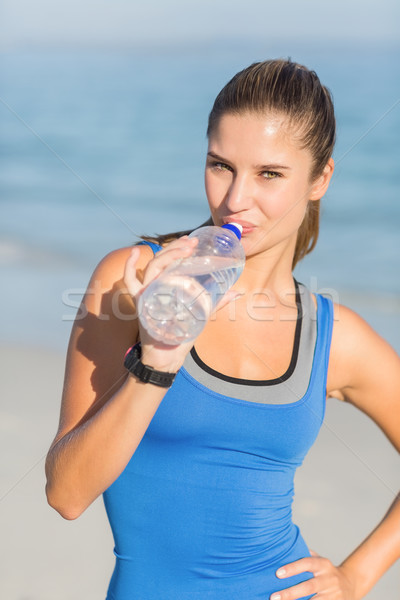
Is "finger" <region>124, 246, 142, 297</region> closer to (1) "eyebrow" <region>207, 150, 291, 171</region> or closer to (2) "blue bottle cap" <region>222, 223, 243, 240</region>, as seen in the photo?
(2) "blue bottle cap" <region>222, 223, 243, 240</region>

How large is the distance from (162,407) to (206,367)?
188 mm

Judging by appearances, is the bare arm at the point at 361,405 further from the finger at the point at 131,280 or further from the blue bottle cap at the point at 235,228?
the finger at the point at 131,280

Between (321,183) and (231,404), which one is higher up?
(321,183)

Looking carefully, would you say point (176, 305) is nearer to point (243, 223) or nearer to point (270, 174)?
point (243, 223)

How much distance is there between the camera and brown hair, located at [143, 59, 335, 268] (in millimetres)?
2385

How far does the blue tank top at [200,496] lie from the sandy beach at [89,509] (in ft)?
6.51

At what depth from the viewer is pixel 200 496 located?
88.3 inches

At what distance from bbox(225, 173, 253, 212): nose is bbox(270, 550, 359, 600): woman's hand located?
1106 mm

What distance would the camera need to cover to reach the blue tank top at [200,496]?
220 centimetres

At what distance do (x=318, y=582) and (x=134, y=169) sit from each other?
1367cm

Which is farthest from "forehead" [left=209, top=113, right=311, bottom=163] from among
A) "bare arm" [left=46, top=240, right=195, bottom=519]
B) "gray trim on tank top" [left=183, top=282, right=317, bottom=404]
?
"gray trim on tank top" [left=183, top=282, right=317, bottom=404]

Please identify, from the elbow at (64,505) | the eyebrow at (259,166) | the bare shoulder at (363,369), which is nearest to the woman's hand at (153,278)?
the elbow at (64,505)

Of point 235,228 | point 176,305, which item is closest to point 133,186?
point 235,228

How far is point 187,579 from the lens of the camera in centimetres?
225
